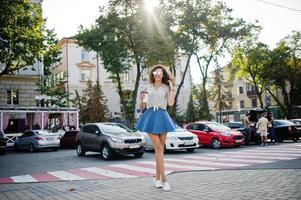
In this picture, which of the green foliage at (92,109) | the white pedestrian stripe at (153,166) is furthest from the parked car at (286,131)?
the green foliage at (92,109)

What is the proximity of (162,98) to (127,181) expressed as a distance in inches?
97.5

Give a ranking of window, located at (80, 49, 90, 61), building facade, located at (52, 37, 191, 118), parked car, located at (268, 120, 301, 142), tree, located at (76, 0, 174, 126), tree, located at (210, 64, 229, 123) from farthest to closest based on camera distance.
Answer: tree, located at (210, 64, 229, 123), window, located at (80, 49, 90, 61), building facade, located at (52, 37, 191, 118), tree, located at (76, 0, 174, 126), parked car, located at (268, 120, 301, 142)

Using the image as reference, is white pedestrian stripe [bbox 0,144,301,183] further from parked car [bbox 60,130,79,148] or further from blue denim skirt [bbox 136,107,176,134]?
parked car [bbox 60,130,79,148]

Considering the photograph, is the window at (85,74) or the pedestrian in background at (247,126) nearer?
the pedestrian in background at (247,126)

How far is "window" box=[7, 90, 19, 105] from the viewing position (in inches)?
1467

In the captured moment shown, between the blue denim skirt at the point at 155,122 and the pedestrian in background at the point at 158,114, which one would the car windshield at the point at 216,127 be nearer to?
the pedestrian in background at the point at 158,114

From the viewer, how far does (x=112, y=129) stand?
16.1 meters

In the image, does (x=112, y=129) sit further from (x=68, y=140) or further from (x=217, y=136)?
(x=68, y=140)

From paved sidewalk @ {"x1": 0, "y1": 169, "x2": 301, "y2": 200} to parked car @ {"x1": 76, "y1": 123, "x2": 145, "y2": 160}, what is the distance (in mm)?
6326

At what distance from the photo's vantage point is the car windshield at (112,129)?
15.9m

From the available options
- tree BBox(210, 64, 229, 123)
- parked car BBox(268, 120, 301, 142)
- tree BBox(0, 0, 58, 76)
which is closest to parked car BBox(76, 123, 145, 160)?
tree BBox(0, 0, 58, 76)

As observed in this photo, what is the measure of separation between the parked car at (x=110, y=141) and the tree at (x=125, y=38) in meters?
13.2

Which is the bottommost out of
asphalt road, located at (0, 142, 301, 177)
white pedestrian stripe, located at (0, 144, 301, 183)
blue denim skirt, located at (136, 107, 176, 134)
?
asphalt road, located at (0, 142, 301, 177)

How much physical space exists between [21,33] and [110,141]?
13990mm
